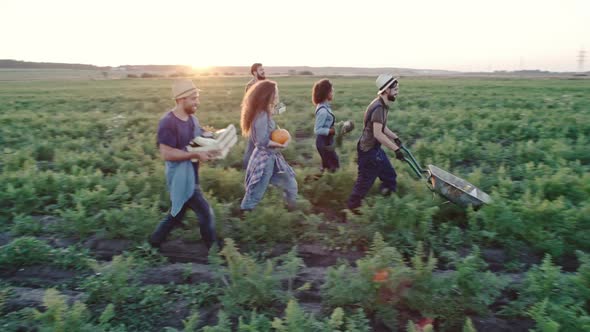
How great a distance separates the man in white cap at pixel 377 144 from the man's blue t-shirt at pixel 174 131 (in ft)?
7.67

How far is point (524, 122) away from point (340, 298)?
1140 centimetres

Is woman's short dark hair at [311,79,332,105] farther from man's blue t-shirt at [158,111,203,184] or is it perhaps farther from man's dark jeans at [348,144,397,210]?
man's blue t-shirt at [158,111,203,184]

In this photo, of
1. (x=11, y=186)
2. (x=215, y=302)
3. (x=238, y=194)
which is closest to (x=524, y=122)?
(x=238, y=194)

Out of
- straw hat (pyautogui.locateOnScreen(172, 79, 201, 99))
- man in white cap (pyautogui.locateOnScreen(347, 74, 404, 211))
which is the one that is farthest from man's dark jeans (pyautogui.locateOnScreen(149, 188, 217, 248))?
man in white cap (pyautogui.locateOnScreen(347, 74, 404, 211))

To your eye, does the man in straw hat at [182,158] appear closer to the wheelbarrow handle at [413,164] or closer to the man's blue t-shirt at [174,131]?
the man's blue t-shirt at [174,131]

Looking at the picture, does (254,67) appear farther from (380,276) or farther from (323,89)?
(380,276)

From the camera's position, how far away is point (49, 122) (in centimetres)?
1559

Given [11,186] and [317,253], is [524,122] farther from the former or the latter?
[11,186]

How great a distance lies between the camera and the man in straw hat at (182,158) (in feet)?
15.3

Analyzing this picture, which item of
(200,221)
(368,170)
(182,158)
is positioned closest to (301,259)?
(200,221)

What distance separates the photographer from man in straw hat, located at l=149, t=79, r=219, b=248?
468 cm

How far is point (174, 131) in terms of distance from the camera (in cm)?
471

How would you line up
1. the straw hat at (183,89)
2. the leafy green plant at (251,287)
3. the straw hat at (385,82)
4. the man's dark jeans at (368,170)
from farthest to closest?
the man's dark jeans at (368,170), the straw hat at (385,82), the straw hat at (183,89), the leafy green plant at (251,287)

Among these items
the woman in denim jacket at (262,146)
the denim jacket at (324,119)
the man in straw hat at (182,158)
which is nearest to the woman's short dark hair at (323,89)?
the denim jacket at (324,119)
